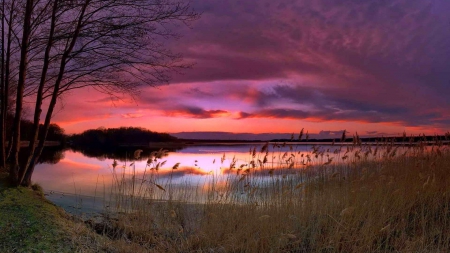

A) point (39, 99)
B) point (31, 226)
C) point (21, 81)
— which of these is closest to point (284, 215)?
point (31, 226)

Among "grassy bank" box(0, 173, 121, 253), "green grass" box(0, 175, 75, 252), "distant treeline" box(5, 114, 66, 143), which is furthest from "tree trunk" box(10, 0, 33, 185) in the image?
"distant treeline" box(5, 114, 66, 143)

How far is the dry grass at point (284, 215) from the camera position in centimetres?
550

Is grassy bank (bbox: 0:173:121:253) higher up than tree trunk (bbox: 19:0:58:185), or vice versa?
tree trunk (bbox: 19:0:58:185)

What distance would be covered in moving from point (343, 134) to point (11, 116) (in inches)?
518

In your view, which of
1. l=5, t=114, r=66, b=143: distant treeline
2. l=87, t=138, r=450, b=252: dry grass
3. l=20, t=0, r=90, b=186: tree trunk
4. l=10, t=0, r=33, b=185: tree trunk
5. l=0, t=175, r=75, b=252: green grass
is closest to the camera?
l=0, t=175, r=75, b=252: green grass

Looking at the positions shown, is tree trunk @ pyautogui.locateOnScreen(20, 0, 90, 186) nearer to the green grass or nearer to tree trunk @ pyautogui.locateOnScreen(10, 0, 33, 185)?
tree trunk @ pyautogui.locateOnScreen(10, 0, 33, 185)

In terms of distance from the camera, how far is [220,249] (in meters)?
5.35

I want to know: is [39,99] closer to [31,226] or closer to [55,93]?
[55,93]

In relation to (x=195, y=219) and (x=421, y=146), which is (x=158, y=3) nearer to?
(x=195, y=219)

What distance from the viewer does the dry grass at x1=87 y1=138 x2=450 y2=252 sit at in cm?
550

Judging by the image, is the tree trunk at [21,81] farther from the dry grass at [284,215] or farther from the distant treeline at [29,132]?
the distant treeline at [29,132]

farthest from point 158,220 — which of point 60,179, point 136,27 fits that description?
point 60,179

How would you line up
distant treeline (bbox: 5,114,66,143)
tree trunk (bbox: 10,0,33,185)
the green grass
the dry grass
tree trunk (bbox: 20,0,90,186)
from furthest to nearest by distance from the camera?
distant treeline (bbox: 5,114,66,143)
tree trunk (bbox: 20,0,90,186)
tree trunk (bbox: 10,0,33,185)
the dry grass
the green grass

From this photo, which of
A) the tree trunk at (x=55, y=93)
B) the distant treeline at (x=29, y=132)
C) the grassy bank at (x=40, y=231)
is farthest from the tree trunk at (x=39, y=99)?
the distant treeline at (x=29, y=132)
